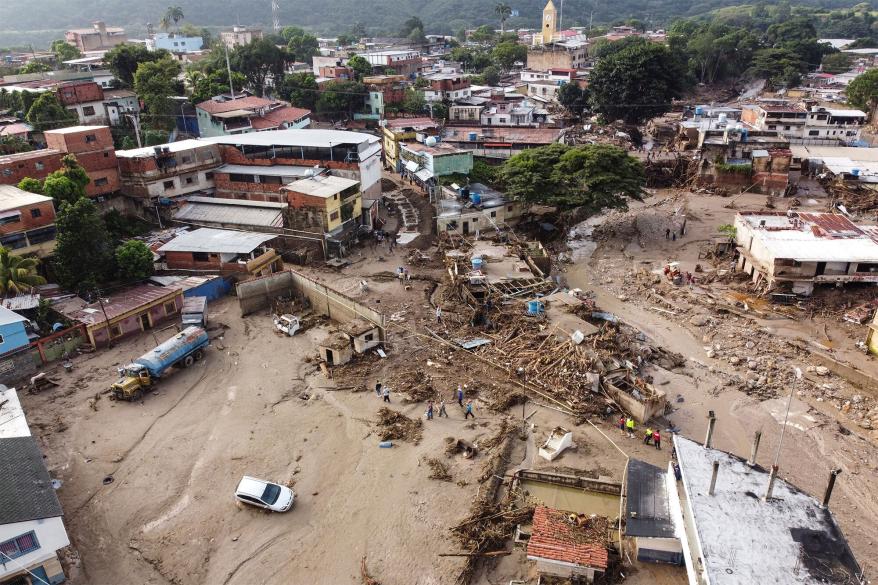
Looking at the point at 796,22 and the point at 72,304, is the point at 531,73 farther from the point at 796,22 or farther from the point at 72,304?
the point at 72,304

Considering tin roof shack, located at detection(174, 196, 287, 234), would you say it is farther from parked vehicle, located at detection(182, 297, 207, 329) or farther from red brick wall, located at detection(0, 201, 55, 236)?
parked vehicle, located at detection(182, 297, 207, 329)

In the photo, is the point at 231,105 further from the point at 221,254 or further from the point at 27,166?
the point at 221,254

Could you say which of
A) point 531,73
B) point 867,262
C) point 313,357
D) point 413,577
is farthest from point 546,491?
point 531,73

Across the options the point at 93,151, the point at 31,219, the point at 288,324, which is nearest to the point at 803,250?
the point at 288,324

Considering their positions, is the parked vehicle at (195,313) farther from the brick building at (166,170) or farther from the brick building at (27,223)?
the brick building at (166,170)

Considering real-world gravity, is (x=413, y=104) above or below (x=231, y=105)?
below

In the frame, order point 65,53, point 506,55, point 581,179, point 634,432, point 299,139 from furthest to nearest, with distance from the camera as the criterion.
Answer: point 506,55 < point 65,53 < point 299,139 < point 581,179 < point 634,432
